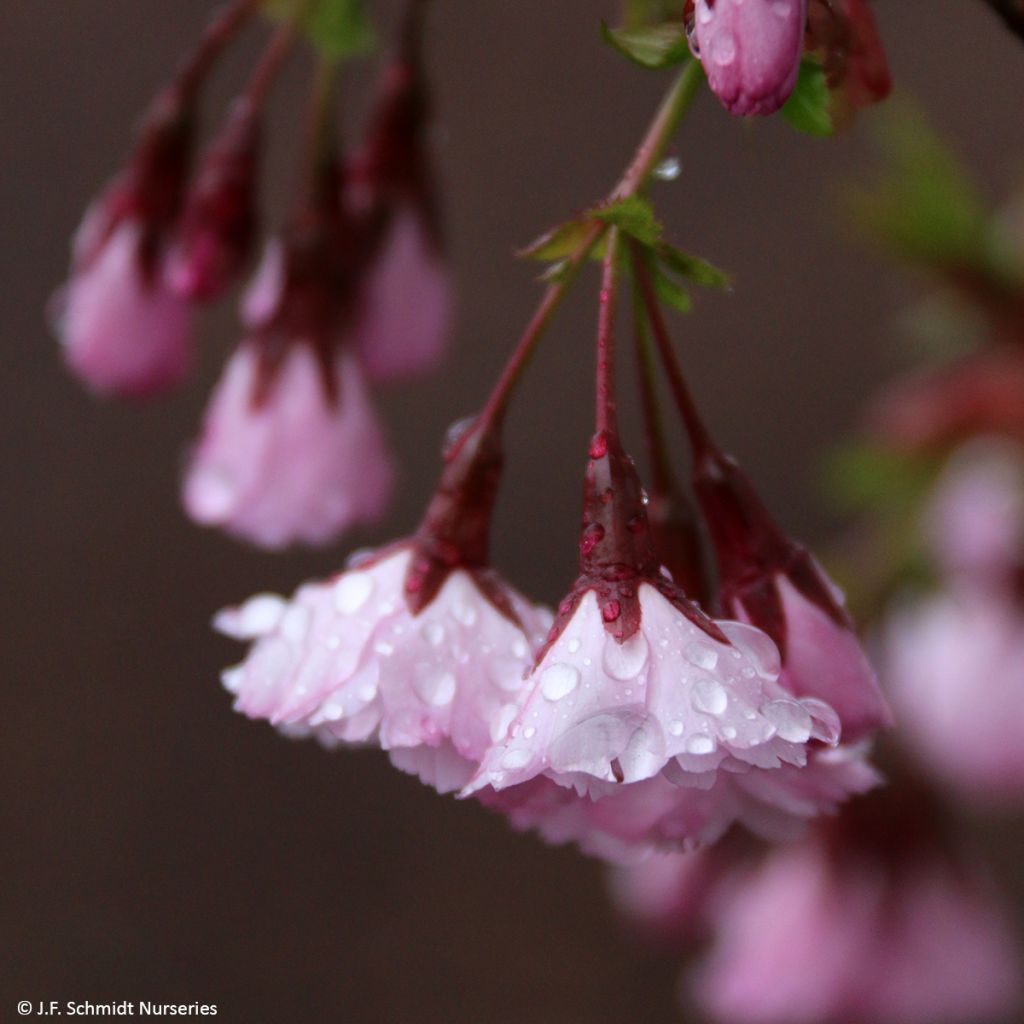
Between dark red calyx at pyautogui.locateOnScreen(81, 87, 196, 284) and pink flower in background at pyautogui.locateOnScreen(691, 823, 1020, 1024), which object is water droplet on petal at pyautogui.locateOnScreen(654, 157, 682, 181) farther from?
pink flower in background at pyautogui.locateOnScreen(691, 823, 1020, 1024)

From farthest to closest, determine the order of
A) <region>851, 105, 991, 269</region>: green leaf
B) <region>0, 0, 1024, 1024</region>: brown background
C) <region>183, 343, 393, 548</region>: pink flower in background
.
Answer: <region>0, 0, 1024, 1024</region>: brown background
<region>851, 105, 991, 269</region>: green leaf
<region>183, 343, 393, 548</region>: pink flower in background

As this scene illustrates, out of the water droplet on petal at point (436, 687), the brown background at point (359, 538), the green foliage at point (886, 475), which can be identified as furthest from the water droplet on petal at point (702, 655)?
the brown background at point (359, 538)

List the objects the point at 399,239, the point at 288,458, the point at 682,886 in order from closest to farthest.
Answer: the point at 288,458 < the point at 399,239 < the point at 682,886

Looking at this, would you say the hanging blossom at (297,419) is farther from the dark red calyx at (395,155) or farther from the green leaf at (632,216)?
the green leaf at (632,216)

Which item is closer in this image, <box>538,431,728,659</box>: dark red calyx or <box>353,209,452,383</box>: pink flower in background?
<box>538,431,728,659</box>: dark red calyx

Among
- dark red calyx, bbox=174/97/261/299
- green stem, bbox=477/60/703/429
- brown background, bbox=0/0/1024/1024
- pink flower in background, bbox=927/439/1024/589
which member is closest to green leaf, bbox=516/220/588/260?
green stem, bbox=477/60/703/429

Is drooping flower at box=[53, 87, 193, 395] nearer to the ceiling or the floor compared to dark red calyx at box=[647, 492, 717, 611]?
nearer to the ceiling

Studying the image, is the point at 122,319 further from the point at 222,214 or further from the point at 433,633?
the point at 433,633

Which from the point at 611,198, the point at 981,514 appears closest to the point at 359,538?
the point at 981,514
